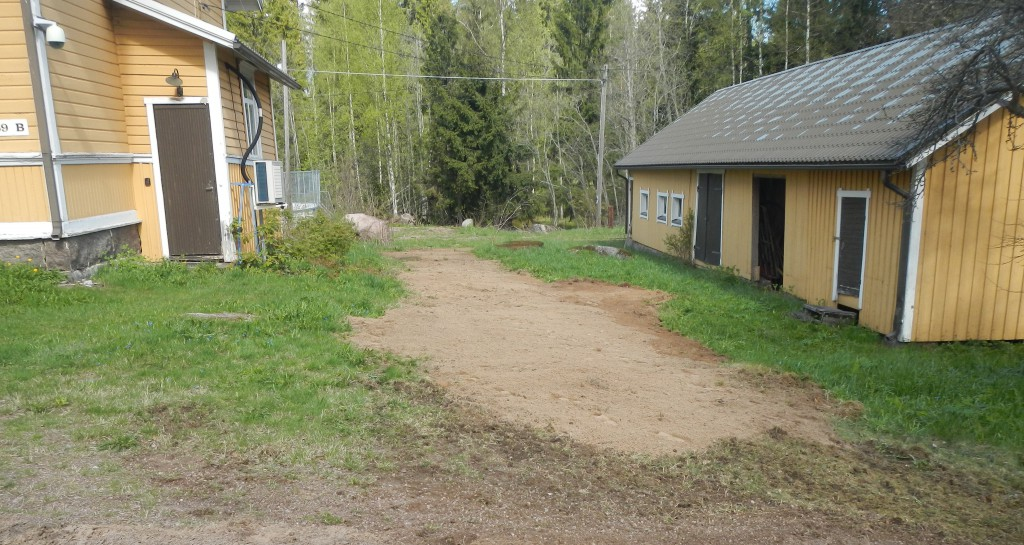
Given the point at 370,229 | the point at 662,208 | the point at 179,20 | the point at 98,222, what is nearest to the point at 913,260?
the point at 662,208

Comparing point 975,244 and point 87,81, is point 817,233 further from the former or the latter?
point 87,81

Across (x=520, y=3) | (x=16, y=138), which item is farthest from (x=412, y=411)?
(x=520, y=3)

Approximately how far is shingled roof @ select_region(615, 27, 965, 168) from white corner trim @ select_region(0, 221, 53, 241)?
443 inches

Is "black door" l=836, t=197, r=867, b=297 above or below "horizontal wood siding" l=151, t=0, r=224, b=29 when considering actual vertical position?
below

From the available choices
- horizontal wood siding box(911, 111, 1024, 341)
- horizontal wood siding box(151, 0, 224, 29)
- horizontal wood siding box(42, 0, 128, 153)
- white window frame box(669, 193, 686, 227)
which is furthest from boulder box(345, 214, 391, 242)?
horizontal wood siding box(911, 111, 1024, 341)

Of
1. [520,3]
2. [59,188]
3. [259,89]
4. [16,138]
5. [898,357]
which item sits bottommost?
[898,357]

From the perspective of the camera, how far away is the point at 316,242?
12812 millimetres

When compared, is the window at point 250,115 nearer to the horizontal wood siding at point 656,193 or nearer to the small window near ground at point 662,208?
the horizontal wood siding at point 656,193

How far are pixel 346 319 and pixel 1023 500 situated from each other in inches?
290

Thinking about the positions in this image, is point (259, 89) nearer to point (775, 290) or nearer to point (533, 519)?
point (775, 290)

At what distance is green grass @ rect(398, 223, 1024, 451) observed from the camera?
603cm

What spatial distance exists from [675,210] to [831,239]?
755 cm

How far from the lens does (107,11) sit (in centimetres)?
1123

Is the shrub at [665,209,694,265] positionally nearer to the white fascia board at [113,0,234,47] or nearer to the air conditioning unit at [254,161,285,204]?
the air conditioning unit at [254,161,285,204]
